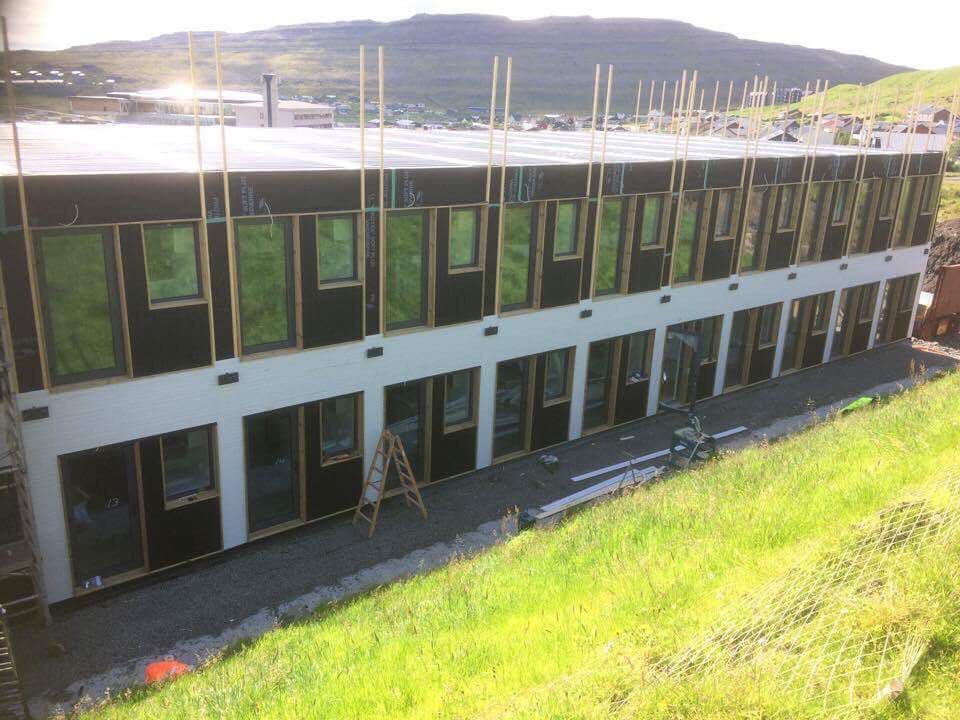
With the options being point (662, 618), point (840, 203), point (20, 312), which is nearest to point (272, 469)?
point (20, 312)

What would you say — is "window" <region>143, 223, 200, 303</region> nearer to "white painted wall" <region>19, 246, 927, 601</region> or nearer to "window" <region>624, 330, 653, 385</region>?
"white painted wall" <region>19, 246, 927, 601</region>

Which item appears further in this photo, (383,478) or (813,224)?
(813,224)

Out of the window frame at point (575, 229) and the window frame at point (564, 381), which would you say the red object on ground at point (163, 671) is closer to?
the window frame at point (564, 381)

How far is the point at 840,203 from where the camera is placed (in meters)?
21.7

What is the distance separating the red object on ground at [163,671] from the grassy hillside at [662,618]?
409mm

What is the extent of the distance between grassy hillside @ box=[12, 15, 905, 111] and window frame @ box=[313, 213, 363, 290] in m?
109

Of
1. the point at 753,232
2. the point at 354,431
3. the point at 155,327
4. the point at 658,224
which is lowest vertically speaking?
the point at 354,431

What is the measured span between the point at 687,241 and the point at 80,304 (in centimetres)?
1346

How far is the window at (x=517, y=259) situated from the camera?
48.8ft

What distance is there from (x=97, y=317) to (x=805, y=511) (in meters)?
9.72

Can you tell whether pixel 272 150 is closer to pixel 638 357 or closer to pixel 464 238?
pixel 464 238

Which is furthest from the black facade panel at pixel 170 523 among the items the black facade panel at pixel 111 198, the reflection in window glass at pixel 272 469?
the black facade panel at pixel 111 198

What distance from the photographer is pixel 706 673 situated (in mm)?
5527

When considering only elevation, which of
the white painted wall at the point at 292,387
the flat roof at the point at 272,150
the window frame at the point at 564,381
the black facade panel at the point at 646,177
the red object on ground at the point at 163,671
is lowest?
the red object on ground at the point at 163,671
